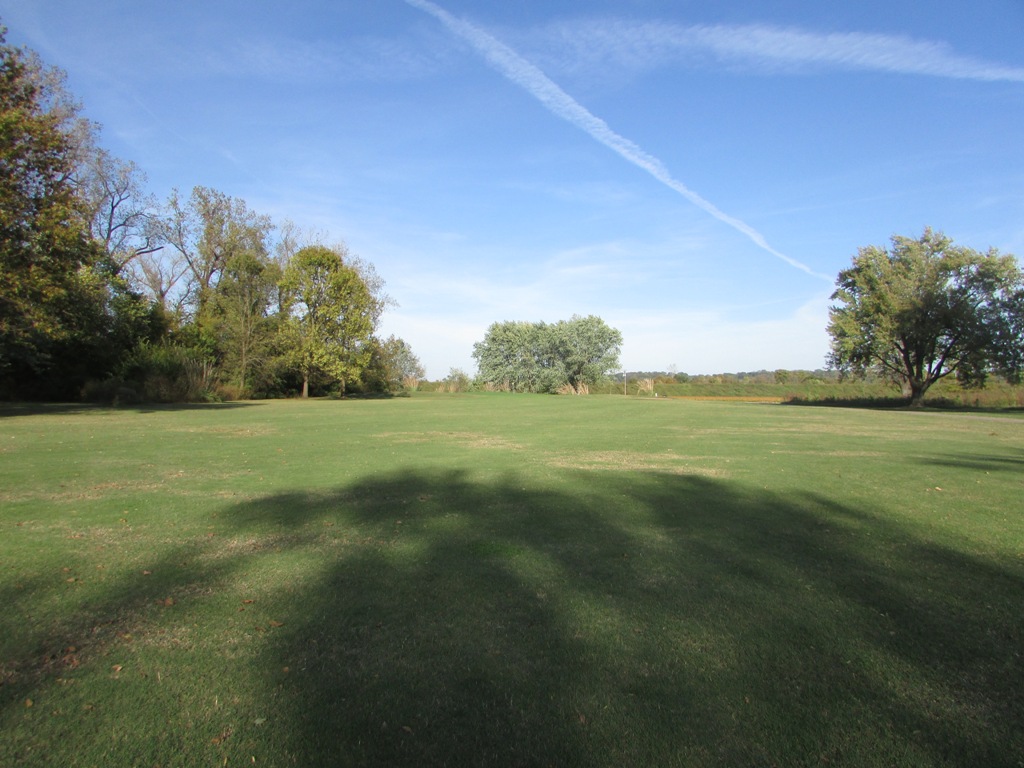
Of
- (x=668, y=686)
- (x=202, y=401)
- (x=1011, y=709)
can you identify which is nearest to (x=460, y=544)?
(x=668, y=686)

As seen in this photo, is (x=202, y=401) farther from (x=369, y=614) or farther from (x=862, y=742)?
(x=862, y=742)

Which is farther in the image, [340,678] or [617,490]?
[617,490]

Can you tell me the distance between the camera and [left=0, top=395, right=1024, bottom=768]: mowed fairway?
236 centimetres

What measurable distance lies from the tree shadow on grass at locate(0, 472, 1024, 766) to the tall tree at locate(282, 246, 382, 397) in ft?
122

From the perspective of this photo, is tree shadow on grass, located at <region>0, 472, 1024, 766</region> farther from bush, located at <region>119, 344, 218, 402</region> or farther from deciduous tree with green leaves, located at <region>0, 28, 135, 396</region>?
bush, located at <region>119, 344, 218, 402</region>

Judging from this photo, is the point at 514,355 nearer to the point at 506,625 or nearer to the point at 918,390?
the point at 918,390

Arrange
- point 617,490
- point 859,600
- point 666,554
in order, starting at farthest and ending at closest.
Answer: point 617,490 → point 666,554 → point 859,600

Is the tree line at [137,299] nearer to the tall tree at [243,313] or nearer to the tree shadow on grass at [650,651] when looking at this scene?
the tall tree at [243,313]

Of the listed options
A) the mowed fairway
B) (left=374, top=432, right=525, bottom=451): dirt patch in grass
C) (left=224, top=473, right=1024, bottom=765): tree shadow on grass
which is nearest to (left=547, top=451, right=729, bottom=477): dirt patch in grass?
the mowed fairway

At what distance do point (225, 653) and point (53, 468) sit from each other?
7.92 meters

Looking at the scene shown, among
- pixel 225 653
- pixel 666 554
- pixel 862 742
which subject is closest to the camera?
pixel 862 742

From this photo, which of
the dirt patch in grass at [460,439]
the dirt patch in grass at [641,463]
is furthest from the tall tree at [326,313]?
the dirt patch in grass at [641,463]

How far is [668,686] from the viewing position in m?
2.75

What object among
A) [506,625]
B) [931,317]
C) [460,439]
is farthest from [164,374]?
[931,317]
